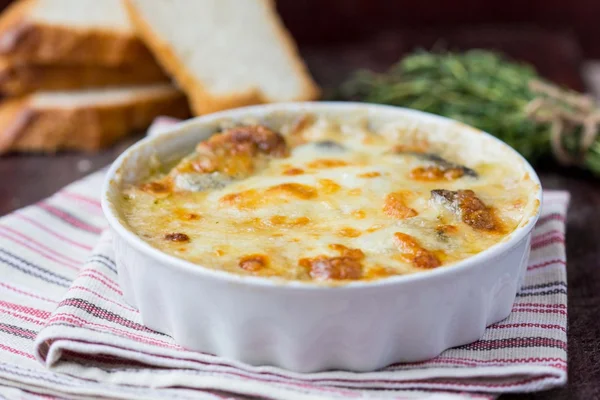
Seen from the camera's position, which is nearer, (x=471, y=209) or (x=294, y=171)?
A: (x=471, y=209)

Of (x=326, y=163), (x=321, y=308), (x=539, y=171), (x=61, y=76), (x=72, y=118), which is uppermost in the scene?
(x=321, y=308)

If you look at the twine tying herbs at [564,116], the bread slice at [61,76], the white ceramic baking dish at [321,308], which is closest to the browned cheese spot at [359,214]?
the white ceramic baking dish at [321,308]

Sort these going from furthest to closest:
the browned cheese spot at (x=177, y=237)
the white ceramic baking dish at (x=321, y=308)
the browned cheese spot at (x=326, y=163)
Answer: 1. the browned cheese spot at (x=326, y=163)
2. the browned cheese spot at (x=177, y=237)
3. the white ceramic baking dish at (x=321, y=308)

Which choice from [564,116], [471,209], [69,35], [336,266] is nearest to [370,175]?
[471,209]

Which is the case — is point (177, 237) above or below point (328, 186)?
above

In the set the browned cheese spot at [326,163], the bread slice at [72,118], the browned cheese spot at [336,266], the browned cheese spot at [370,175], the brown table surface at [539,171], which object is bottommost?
the brown table surface at [539,171]

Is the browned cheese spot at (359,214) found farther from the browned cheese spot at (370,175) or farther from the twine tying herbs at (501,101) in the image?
the twine tying herbs at (501,101)

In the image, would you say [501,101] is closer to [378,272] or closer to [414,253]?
[414,253]
